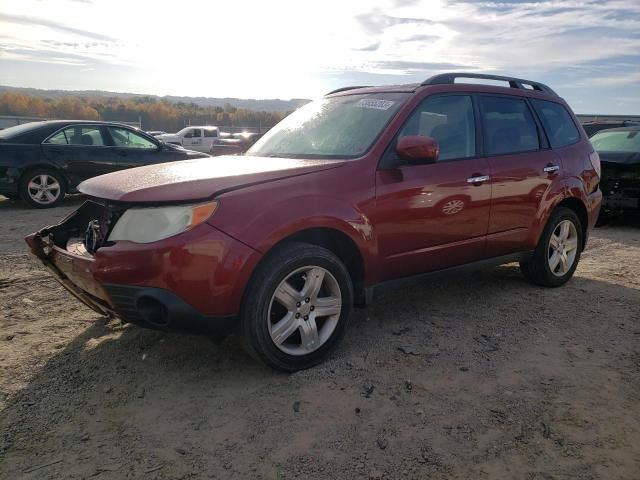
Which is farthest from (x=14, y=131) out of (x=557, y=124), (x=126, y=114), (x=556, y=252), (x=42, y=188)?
(x=126, y=114)

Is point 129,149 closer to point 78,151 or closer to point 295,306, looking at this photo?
point 78,151

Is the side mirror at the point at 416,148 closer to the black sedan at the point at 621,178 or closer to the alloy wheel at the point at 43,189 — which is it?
the black sedan at the point at 621,178

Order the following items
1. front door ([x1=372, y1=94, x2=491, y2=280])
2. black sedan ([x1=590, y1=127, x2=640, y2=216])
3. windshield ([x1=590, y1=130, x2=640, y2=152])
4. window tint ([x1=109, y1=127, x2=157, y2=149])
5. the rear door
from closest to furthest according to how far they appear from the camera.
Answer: front door ([x1=372, y1=94, x2=491, y2=280]), the rear door, black sedan ([x1=590, y1=127, x2=640, y2=216]), windshield ([x1=590, y1=130, x2=640, y2=152]), window tint ([x1=109, y1=127, x2=157, y2=149])

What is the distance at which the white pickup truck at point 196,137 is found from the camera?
26656mm

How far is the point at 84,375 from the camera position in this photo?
10.4 feet

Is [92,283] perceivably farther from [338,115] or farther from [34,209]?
[34,209]

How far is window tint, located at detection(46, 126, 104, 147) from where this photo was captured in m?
8.91

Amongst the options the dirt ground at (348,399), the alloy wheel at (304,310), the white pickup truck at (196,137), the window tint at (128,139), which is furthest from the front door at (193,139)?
the alloy wheel at (304,310)

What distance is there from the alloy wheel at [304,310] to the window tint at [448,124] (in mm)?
1220

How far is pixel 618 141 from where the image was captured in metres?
8.79

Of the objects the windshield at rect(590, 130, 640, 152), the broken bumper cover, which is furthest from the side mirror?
the windshield at rect(590, 130, 640, 152)

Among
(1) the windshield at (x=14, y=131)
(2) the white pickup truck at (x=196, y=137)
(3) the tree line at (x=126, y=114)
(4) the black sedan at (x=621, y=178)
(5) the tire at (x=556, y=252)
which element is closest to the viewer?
(5) the tire at (x=556, y=252)

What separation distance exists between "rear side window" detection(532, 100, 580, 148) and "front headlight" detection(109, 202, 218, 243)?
131 inches

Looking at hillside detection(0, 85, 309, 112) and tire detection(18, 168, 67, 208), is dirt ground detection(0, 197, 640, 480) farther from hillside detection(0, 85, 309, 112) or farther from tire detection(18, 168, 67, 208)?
hillside detection(0, 85, 309, 112)
